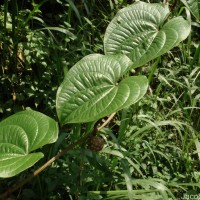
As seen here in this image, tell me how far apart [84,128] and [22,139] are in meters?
1.04

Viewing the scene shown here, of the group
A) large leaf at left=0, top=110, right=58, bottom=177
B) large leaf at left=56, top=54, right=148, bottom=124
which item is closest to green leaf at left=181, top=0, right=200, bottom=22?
large leaf at left=56, top=54, right=148, bottom=124

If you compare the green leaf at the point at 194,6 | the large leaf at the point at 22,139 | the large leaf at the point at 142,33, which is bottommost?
the large leaf at the point at 22,139

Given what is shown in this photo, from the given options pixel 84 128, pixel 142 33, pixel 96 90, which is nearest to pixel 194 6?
pixel 142 33

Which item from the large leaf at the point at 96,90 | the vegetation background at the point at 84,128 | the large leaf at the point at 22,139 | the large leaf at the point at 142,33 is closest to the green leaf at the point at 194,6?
the large leaf at the point at 142,33

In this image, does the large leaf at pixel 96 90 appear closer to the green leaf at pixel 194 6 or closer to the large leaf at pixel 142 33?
the large leaf at pixel 142 33

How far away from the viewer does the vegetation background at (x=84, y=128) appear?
4.09 ft

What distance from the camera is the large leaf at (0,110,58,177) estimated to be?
528 mm

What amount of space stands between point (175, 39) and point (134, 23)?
0.11m

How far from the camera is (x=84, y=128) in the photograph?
1629 mm

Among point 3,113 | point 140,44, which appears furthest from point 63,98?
point 3,113

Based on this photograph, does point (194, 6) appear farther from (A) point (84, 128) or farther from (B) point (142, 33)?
(A) point (84, 128)

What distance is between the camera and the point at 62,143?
54.2 inches

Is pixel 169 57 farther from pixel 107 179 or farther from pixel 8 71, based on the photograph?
pixel 107 179

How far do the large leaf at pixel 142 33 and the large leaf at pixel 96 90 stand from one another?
0.22ft
